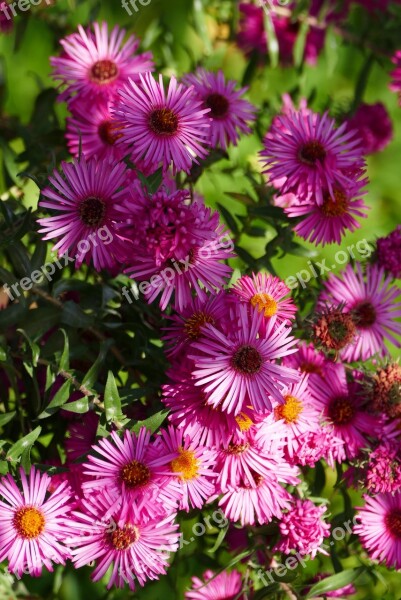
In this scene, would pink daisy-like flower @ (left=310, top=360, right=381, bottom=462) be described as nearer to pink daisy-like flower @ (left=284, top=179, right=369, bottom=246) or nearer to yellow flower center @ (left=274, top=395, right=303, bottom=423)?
yellow flower center @ (left=274, top=395, right=303, bottom=423)

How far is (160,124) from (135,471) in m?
0.44

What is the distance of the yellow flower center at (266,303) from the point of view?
36.8 inches

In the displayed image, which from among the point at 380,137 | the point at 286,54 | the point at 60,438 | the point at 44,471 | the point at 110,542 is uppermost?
the point at 286,54

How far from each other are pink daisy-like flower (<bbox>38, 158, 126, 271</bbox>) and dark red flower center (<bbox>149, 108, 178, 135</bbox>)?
7cm

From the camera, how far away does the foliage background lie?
1080 millimetres

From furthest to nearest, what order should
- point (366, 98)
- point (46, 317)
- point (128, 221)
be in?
point (366, 98) → point (46, 317) → point (128, 221)

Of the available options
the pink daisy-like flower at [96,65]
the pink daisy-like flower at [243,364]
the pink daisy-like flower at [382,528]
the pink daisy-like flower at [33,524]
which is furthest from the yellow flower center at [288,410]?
the pink daisy-like flower at [96,65]

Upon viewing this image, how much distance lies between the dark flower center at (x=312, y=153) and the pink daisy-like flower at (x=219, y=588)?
0.64m

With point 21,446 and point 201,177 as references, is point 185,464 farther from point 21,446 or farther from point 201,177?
point 201,177

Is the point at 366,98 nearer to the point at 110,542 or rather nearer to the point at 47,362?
the point at 47,362

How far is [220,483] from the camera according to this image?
934 millimetres

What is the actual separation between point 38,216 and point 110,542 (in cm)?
45

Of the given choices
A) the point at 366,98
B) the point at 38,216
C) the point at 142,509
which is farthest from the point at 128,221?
the point at 366,98

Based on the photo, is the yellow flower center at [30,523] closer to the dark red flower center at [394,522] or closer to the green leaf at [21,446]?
the green leaf at [21,446]
